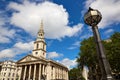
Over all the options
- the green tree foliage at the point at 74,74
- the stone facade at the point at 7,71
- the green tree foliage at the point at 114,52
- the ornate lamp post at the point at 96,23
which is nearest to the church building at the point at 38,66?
the stone facade at the point at 7,71

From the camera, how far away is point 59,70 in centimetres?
7931

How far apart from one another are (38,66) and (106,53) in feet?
135

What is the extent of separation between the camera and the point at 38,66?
227ft

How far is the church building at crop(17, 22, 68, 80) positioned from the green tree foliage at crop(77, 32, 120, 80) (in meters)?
20.8

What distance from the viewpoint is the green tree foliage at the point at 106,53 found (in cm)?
3781

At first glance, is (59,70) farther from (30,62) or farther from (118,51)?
(118,51)

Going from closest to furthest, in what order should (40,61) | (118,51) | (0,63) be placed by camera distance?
1. (118,51)
2. (40,61)
3. (0,63)

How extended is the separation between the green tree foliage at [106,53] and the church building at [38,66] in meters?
20.8

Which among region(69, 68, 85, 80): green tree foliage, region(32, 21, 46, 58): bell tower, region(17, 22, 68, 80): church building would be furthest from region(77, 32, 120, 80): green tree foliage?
region(69, 68, 85, 80): green tree foliage

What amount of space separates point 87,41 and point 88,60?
6.63 meters

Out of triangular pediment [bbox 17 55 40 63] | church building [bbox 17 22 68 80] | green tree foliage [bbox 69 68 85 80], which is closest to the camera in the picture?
church building [bbox 17 22 68 80]

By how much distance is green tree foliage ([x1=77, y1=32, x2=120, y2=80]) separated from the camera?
3781 centimetres

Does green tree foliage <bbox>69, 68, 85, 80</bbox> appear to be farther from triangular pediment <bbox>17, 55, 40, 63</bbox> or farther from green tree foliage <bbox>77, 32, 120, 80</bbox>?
green tree foliage <bbox>77, 32, 120, 80</bbox>

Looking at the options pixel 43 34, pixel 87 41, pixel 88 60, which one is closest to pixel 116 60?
pixel 88 60
